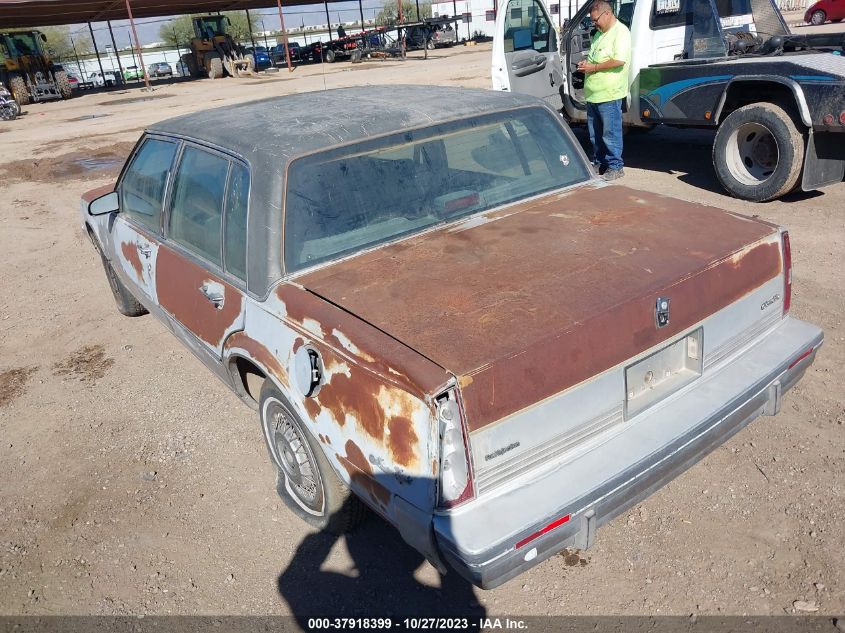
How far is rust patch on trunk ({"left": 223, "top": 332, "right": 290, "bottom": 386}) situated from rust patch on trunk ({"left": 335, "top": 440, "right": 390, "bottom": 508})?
0.43 meters

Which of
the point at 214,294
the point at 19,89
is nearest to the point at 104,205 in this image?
the point at 214,294

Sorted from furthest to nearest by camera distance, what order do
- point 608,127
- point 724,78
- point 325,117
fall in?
1. point 608,127
2. point 724,78
3. point 325,117

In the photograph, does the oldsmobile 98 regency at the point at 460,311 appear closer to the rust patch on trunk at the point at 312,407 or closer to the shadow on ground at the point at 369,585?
the rust patch on trunk at the point at 312,407

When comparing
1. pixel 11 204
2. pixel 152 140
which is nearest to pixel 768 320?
pixel 152 140

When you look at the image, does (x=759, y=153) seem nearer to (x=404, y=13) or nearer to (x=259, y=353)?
(x=259, y=353)

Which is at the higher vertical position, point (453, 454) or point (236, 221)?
point (236, 221)

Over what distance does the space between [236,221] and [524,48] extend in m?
6.46

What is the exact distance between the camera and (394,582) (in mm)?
2645

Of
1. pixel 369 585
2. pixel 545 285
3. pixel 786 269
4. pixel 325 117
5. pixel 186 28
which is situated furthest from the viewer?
pixel 186 28

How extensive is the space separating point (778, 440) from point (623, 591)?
126 centimetres

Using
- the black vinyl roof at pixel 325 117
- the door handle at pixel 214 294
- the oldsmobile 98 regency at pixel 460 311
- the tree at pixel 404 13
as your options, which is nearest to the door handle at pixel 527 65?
the black vinyl roof at pixel 325 117

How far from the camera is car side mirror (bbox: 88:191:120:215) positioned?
4041 millimetres

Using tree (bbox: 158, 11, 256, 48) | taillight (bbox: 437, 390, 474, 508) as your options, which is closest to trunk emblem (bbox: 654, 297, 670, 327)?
taillight (bbox: 437, 390, 474, 508)

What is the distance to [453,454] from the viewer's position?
6.56 ft
